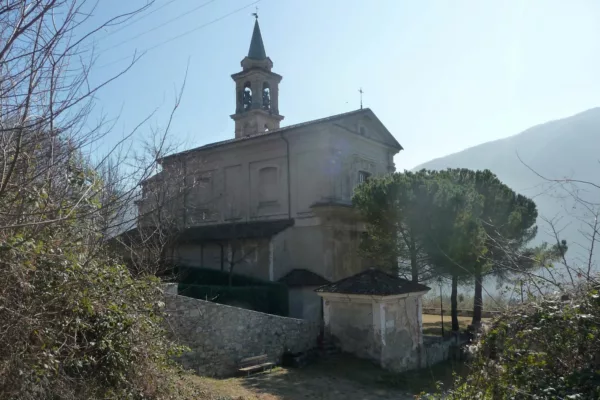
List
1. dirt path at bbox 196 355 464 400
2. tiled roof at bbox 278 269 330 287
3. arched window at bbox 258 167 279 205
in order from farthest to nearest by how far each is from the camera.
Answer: arched window at bbox 258 167 279 205, tiled roof at bbox 278 269 330 287, dirt path at bbox 196 355 464 400

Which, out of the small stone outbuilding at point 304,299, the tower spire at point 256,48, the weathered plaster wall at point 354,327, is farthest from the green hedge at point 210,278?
the tower spire at point 256,48

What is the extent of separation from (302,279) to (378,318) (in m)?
6.88

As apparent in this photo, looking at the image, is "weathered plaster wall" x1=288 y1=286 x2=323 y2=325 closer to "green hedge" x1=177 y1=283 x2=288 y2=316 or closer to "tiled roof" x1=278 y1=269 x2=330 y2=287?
"tiled roof" x1=278 y1=269 x2=330 y2=287

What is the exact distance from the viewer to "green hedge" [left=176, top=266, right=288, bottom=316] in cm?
1549

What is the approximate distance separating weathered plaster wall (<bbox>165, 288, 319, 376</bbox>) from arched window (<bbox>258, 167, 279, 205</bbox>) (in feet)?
33.1

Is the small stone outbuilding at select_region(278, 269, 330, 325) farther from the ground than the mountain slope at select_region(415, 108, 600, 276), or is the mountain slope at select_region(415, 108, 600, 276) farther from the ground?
the mountain slope at select_region(415, 108, 600, 276)

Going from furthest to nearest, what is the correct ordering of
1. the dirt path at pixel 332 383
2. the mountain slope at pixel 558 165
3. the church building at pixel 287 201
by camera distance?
the church building at pixel 287 201
the dirt path at pixel 332 383
the mountain slope at pixel 558 165

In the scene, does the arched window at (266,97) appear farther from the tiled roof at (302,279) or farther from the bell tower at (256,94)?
the tiled roof at (302,279)

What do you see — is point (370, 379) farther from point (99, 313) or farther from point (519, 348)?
point (99, 313)

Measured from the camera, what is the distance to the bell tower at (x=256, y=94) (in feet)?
102

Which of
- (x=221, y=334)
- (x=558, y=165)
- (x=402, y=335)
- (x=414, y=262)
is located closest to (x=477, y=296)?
(x=414, y=262)

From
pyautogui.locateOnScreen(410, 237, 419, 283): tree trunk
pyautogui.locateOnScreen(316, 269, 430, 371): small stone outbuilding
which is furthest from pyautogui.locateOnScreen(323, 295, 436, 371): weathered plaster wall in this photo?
pyautogui.locateOnScreen(410, 237, 419, 283): tree trunk

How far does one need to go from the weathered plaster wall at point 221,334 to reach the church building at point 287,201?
6.48 metres

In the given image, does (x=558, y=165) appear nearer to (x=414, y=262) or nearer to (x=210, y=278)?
(x=414, y=262)
